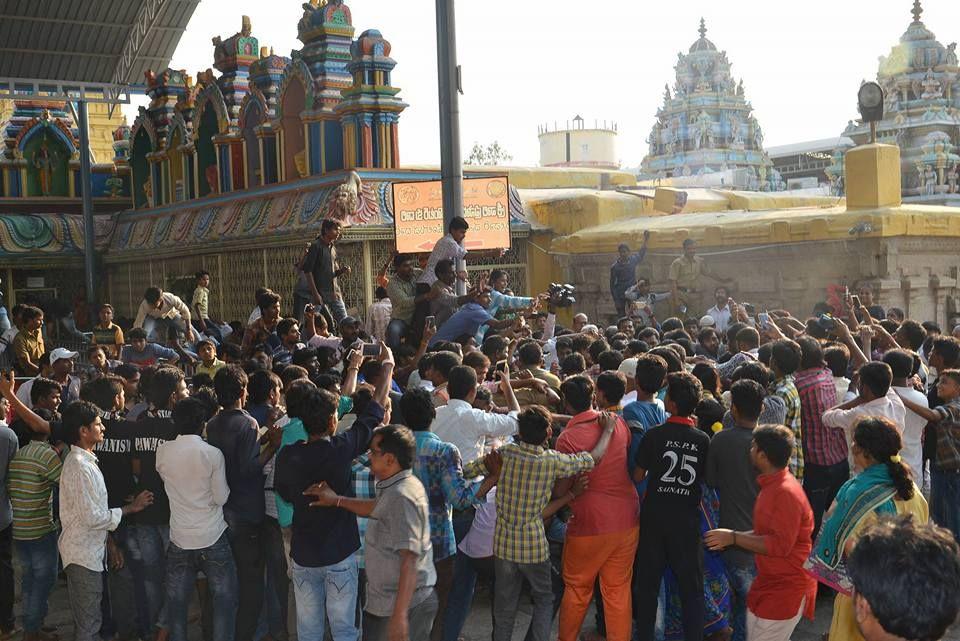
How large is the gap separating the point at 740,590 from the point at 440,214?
9.16 meters

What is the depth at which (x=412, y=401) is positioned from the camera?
516cm

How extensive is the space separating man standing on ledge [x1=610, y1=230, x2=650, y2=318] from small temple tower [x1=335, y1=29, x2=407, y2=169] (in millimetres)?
3630

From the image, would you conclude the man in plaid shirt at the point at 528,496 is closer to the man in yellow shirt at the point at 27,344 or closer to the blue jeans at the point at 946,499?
the blue jeans at the point at 946,499

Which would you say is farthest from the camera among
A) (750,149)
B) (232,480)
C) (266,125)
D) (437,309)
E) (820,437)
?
(750,149)

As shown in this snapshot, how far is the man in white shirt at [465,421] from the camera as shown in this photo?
5598 mm

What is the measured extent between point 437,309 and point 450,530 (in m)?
3.98

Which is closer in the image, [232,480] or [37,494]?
[232,480]

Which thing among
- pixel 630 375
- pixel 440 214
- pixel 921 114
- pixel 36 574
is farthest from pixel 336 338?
pixel 921 114

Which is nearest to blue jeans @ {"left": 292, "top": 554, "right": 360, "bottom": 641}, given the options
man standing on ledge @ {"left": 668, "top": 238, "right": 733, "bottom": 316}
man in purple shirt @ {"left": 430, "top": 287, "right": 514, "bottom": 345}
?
man in purple shirt @ {"left": 430, "top": 287, "right": 514, "bottom": 345}

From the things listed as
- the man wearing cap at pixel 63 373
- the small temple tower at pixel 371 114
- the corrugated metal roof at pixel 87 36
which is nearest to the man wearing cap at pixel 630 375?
the man wearing cap at pixel 63 373

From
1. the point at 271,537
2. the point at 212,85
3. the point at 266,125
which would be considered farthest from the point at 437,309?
the point at 212,85

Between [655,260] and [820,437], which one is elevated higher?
[655,260]

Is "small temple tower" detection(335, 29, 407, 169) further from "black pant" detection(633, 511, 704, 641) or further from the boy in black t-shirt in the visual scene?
"black pant" detection(633, 511, 704, 641)

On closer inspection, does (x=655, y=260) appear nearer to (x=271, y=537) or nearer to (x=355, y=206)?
(x=355, y=206)
